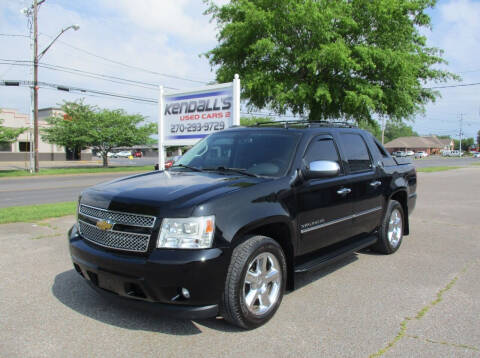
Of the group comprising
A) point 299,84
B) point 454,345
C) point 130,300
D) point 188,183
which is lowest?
point 454,345

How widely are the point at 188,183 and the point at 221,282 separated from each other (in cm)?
97

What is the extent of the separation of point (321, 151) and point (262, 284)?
1734 mm

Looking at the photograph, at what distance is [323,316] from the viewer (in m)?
3.64

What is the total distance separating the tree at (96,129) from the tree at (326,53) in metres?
16.3

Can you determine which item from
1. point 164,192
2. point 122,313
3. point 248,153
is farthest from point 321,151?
point 122,313

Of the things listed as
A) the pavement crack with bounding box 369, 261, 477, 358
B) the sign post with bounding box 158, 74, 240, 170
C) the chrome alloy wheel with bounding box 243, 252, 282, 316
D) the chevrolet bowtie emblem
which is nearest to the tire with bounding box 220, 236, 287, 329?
the chrome alloy wheel with bounding box 243, 252, 282, 316

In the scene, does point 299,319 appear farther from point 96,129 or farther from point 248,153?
point 96,129

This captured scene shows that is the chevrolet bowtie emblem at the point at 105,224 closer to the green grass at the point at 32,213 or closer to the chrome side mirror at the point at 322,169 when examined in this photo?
the chrome side mirror at the point at 322,169

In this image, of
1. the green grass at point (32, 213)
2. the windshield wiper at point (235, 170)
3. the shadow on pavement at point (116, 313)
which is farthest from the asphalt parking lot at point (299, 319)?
the green grass at point (32, 213)

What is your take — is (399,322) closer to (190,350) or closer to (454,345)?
(454,345)

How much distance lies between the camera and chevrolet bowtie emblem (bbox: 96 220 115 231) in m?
3.34

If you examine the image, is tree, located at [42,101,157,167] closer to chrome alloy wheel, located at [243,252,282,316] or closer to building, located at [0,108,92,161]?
building, located at [0,108,92,161]

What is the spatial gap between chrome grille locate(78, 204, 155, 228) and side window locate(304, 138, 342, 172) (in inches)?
72.3

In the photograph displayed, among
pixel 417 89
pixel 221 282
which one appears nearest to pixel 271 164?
pixel 221 282
